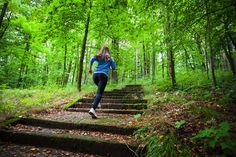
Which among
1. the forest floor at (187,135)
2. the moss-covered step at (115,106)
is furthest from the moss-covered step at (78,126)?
the moss-covered step at (115,106)

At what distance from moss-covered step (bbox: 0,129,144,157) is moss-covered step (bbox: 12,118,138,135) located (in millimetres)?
677

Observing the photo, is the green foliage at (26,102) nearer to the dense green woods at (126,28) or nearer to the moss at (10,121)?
the moss at (10,121)

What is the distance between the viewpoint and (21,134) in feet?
13.3

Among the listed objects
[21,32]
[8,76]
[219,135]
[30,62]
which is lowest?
[219,135]

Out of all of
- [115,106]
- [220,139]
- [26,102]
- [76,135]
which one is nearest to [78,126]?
[76,135]

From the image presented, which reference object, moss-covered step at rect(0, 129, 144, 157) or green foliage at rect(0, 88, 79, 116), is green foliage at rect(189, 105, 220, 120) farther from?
green foliage at rect(0, 88, 79, 116)

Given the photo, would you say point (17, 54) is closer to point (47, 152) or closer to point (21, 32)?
point (21, 32)

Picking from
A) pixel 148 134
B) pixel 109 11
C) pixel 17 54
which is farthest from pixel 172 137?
pixel 17 54

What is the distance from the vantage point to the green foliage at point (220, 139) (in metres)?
2.59

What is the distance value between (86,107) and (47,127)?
7.85ft

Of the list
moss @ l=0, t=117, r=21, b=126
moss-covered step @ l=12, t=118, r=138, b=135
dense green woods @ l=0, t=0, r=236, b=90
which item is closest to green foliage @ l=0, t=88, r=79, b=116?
moss @ l=0, t=117, r=21, b=126

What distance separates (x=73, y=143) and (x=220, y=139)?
2.71m

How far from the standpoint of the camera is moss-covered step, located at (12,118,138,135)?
4.36 meters

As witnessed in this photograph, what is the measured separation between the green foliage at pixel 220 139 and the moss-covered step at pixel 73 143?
1.26 meters
